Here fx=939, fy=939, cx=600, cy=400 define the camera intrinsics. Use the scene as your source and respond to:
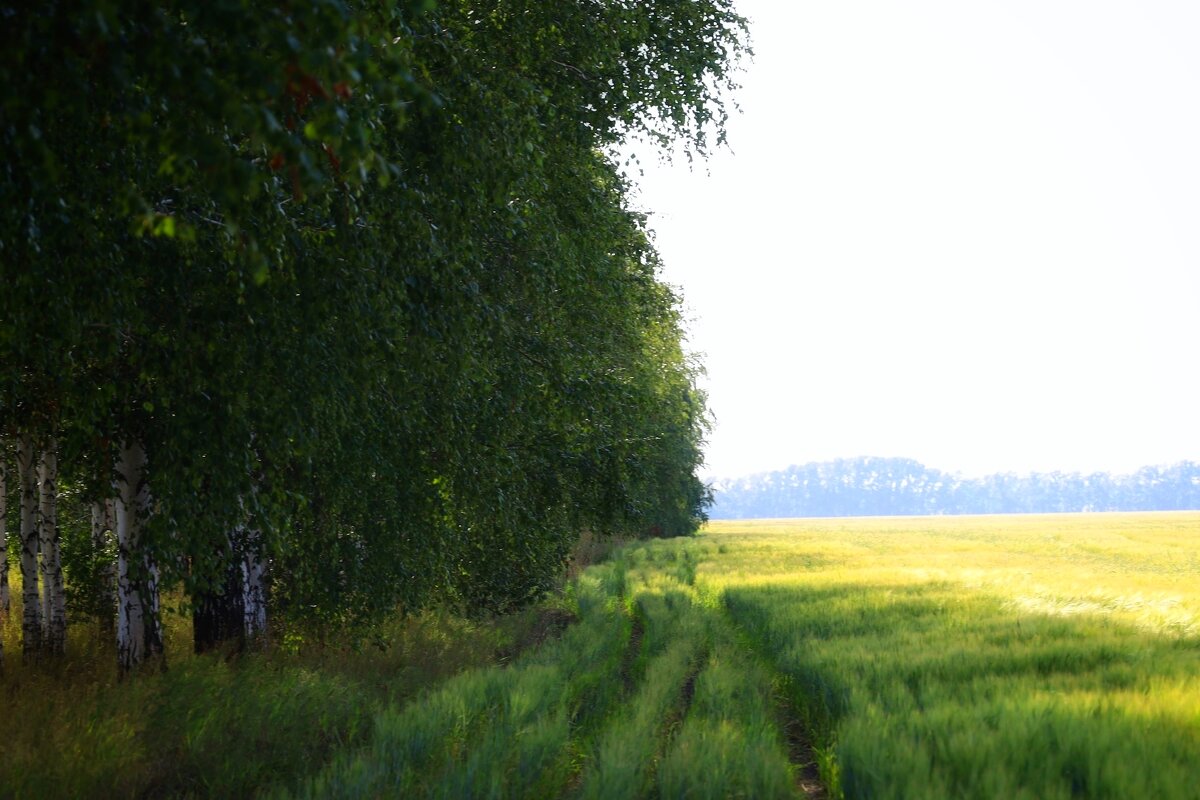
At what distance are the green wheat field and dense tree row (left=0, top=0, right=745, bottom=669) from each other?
1.74 metres

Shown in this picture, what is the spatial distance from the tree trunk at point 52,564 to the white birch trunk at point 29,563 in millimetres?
140

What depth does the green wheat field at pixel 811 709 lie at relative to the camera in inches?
275

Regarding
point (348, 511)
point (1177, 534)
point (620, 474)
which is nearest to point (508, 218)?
point (348, 511)

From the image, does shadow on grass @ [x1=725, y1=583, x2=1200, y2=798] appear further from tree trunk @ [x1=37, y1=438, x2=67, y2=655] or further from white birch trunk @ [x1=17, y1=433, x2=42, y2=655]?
white birch trunk @ [x1=17, y1=433, x2=42, y2=655]

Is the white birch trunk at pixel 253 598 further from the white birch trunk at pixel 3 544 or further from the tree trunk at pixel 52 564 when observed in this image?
the white birch trunk at pixel 3 544

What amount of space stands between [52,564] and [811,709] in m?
9.39

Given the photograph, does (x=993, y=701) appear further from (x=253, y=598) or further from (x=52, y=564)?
(x=52, y=564)

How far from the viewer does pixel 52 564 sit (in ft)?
38.1

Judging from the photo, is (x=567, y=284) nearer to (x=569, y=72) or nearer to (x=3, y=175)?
(x=569, y=72)

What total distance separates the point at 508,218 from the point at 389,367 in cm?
161

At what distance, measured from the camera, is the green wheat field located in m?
6.98

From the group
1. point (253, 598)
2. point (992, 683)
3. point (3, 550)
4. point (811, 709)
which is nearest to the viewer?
point (992, 683)

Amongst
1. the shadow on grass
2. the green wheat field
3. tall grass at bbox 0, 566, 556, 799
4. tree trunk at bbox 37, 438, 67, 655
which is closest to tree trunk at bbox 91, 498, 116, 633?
tall grass at bbox 0, 566, 556, 799

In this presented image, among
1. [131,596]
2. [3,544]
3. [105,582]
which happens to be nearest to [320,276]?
[131,596]
